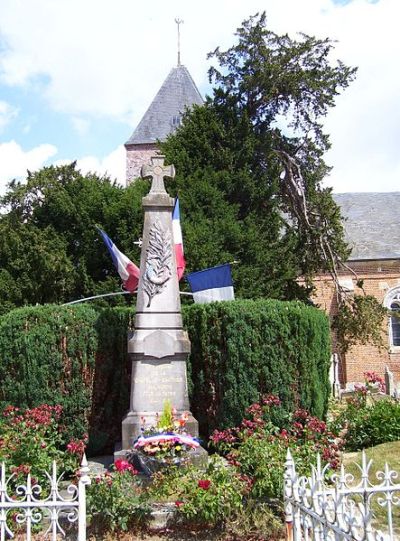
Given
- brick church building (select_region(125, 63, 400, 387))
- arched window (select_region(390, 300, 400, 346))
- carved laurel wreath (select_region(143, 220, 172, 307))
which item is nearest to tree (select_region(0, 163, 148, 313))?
carved laurel wreath (select_region(143, 220, 172, 307))

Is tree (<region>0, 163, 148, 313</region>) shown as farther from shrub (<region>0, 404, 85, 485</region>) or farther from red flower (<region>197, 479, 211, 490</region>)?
red flower (<region>197, 479, 211, 490</region>)

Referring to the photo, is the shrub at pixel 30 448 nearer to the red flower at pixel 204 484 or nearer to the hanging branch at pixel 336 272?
the red flower at pixel 204 484

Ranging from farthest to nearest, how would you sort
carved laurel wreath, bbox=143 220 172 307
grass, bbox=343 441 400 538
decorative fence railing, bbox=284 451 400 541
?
1. carved laurel wreath, bbox=143 220 172 307
2. grass, bbox=343 441 400 538
3. decorative fence railing, bbox=284 451 400 541

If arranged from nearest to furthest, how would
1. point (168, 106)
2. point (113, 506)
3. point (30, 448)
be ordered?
point (113, 506), point (30, 448), point (168, 106)

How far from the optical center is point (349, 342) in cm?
1700

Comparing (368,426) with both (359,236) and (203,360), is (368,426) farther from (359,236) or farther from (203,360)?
Result: (359,236)

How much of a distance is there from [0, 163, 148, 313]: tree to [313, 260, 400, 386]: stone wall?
38.3 ft

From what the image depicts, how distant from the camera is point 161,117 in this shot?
27734 millimetres

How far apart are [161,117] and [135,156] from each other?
246cm

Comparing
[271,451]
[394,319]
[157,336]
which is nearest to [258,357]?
[157,336]

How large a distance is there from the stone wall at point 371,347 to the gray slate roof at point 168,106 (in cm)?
1036

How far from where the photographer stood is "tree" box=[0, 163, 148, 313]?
15.1m

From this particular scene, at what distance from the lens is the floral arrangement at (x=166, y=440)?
22.0 ft

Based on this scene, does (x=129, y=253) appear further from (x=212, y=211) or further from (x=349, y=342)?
(x=349, y=342)
